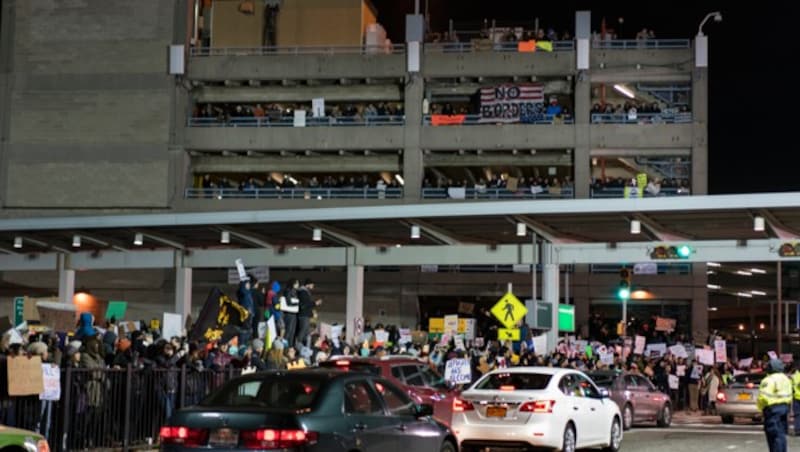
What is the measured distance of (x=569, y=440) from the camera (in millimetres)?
17156

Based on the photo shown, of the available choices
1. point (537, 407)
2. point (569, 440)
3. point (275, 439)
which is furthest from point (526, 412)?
point (275, 439)

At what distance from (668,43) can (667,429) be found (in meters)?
36.2

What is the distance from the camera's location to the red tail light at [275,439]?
420 inches

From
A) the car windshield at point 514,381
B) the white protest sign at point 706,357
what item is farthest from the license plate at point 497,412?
the white protest sign at point 706,357

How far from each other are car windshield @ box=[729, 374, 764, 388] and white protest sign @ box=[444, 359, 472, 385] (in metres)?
8.92

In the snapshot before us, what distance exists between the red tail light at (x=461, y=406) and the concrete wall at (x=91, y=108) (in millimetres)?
45085

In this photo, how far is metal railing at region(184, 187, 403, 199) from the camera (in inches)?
2312

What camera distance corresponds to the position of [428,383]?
1883 cm

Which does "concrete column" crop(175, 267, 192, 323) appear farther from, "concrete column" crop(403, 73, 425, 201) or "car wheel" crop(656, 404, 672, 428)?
"concrete column" crop(403, 73, 425, 201)

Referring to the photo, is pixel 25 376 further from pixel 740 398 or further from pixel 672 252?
pixel 672 252

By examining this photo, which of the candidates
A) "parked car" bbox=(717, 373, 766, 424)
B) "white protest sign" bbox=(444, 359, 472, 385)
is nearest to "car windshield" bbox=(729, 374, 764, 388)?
"parked car" bbox=(717, 373, 766, 424)

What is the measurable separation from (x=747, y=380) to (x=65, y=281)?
81.1 feet

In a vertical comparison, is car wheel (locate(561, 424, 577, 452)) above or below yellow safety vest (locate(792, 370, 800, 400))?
below

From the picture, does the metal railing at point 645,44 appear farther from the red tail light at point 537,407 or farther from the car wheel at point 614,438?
the red tail light at point 537,407
